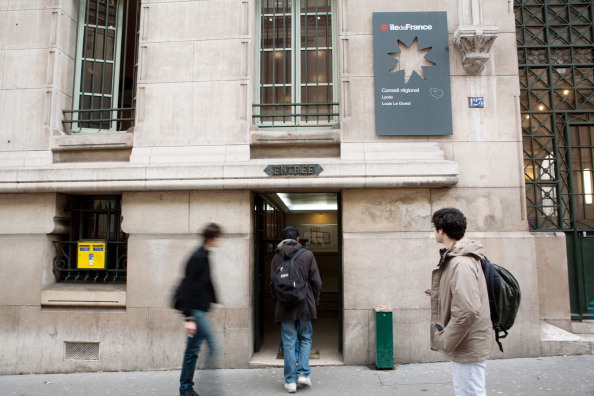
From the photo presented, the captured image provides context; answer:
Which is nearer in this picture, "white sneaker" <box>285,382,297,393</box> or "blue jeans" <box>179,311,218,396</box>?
"blue jeans" <box>179,311,218,396</box>

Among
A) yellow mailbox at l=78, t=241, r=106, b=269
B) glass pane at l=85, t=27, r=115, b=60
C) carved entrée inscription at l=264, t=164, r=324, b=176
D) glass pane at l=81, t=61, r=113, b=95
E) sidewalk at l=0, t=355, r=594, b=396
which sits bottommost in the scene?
sidewalk at l=0, t=355, r=594, b=396

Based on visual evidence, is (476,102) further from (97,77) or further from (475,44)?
(97,77)

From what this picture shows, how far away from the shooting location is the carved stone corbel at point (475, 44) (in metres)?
6.54

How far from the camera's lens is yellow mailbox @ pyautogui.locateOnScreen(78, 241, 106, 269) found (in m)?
7.25

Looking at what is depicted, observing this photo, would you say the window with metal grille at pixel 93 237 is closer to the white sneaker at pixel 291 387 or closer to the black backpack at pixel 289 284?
the black backpack at pixel 289 284

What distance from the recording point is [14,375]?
6742 mm

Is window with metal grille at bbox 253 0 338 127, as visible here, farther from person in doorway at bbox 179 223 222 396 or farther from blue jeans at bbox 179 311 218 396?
blue jeans at bbox 179 311 218 396

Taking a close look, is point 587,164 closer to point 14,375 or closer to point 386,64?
point 386,64

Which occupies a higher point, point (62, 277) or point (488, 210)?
Answer: point (488, 210)

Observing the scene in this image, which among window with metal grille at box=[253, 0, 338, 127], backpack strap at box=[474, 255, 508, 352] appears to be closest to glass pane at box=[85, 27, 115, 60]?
window with metal grille at box=[253, 0, 338, 127]

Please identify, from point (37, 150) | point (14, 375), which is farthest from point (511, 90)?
point (14, 375)

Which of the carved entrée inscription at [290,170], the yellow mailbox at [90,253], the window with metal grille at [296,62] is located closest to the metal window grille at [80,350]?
the yellow mailbox at [90,253]

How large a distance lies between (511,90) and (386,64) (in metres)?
2.01

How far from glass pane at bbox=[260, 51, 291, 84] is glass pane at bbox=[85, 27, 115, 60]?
292cm
